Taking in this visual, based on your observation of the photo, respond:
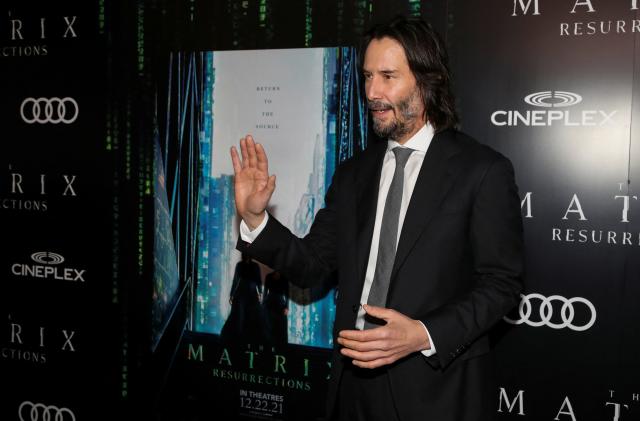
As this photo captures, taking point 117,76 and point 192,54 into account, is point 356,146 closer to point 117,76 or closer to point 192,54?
point 192,54

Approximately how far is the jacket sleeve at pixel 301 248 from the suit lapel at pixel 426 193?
1.13ft

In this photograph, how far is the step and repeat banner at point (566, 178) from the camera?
236 centimetres

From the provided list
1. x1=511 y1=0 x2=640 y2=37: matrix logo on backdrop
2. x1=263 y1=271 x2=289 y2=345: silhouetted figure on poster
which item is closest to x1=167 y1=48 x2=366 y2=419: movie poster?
x1=263 y1=271 x2=289 y2=345: silhouetted figure on poster

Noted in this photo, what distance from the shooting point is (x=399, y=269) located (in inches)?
68.6

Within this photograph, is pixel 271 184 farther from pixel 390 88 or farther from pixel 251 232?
pixel 390 88

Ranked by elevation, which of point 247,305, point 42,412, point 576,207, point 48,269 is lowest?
point 42,412

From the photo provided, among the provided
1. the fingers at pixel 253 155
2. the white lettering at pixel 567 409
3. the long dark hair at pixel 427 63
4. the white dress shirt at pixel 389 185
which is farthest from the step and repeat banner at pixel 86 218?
the white lettering at pixel 567 409

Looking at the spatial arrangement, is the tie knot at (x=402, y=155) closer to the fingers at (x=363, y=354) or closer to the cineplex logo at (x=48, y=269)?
the fingers at (x=363, y=354)

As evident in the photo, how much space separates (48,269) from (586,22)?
2824mm

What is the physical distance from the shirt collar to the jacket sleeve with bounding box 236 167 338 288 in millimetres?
286

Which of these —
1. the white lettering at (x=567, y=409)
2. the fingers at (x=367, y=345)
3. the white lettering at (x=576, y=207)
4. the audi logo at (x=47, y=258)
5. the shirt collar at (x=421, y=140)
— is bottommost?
the white lettering at (x=567, y=409)

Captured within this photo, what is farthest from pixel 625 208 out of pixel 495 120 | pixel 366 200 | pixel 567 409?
pixel 366 200

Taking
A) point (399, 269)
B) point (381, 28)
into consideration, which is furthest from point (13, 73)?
point (399, 269)

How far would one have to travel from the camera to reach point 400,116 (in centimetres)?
191
